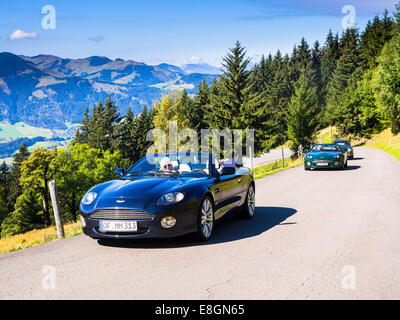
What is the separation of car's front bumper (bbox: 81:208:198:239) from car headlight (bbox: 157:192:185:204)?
0.52ft

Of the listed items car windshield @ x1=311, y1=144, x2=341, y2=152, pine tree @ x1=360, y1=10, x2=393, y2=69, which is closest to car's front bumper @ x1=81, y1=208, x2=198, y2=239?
car windshield @ x1=311, y1=144, x2=341, y2=152

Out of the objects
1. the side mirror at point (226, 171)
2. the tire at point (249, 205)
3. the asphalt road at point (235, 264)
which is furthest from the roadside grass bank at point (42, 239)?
the tire at point (249, 205)

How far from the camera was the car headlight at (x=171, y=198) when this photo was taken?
6086mm

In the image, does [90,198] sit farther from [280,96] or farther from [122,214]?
[280,96]

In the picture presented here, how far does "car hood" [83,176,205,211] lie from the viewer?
605cm

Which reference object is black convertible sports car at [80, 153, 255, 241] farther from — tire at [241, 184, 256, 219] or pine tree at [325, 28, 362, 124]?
pine tree at [325, 28, 362, 124]

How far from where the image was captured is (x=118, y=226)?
6.04 meters

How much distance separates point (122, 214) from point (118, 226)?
0.18m

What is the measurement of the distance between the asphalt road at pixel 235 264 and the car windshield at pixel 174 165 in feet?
3.94

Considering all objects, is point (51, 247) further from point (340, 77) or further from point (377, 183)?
point (340, 77)

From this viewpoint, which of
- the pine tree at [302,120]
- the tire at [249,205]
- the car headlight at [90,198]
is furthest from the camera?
the pine tree at [302,120]

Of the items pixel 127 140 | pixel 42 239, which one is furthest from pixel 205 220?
pixel 127 140

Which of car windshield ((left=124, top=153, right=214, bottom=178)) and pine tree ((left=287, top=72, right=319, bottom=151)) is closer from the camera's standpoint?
car windshield ((left=124, top=153, right=214, bottom=178))

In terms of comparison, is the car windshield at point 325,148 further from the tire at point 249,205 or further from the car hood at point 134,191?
the car hood at point 134,191
